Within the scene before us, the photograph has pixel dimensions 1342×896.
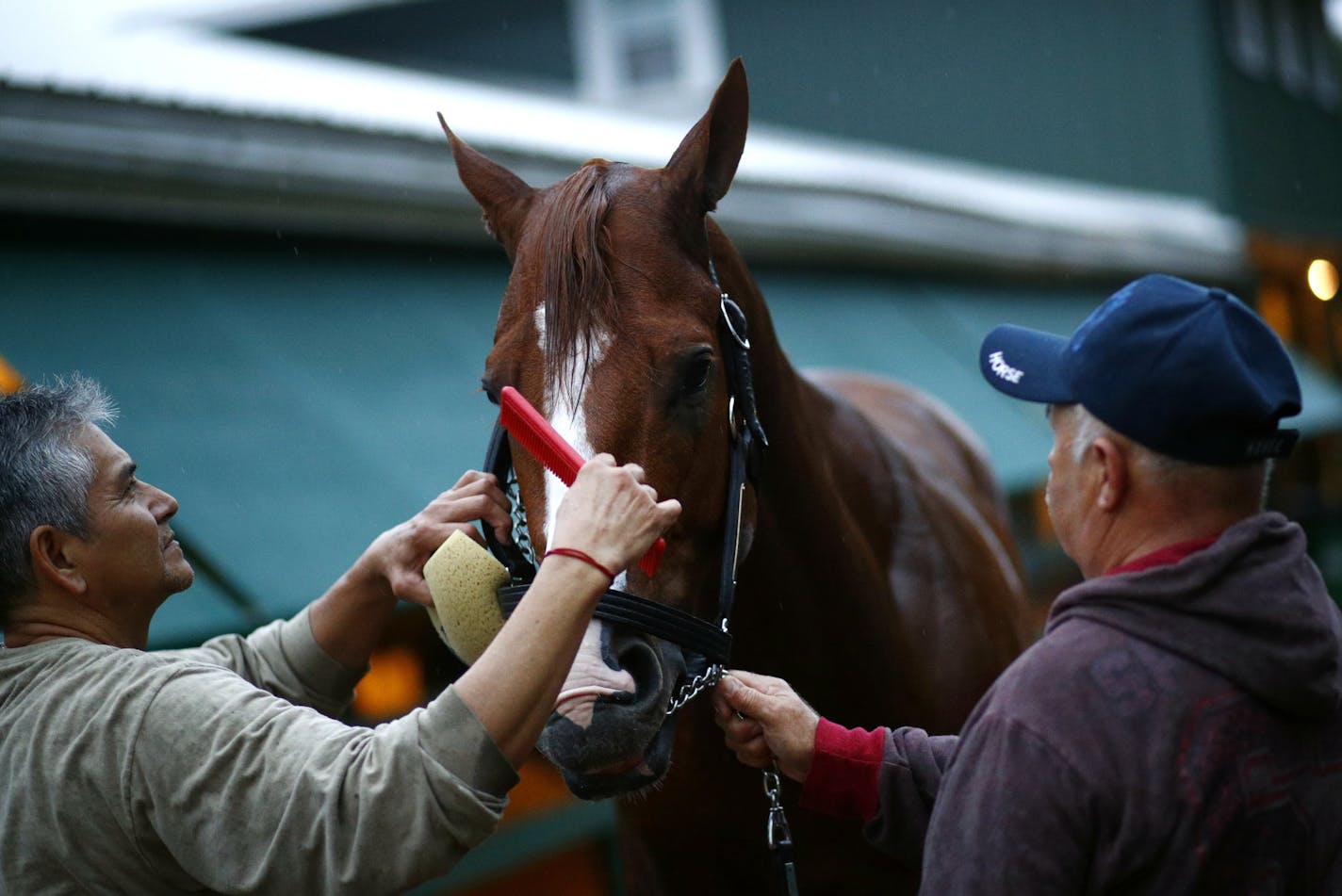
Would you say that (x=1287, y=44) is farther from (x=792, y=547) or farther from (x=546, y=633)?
(x=546, y=633)

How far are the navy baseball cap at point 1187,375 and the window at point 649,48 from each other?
10.5 metres

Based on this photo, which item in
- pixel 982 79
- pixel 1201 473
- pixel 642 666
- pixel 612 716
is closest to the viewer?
pixel 1201 473

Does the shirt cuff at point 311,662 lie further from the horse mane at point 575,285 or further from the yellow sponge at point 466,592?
the horse mane at point 575,285

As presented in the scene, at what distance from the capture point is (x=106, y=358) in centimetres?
370

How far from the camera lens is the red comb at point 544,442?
5.95 feet

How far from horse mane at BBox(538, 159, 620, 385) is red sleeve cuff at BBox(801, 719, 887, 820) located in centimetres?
69

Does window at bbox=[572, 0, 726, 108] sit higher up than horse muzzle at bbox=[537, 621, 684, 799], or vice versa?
window at bbox=[572, 0, 726, 108]

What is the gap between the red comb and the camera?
5.95 ft

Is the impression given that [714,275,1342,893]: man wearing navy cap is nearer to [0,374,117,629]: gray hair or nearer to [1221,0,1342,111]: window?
[0,374,117,629]: gray hair

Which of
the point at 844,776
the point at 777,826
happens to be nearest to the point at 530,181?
the point at 777,826

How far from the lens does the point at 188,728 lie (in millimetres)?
1605

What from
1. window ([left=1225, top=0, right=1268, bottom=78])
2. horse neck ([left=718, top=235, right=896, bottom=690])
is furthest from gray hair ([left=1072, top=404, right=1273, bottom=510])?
window ([left=1225, top=0, right=1268, bottom=78])

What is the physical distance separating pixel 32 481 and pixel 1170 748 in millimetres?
1547

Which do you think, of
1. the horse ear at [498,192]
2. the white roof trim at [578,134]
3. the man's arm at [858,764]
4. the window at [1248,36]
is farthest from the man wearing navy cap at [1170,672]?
the window at [1248,36]
